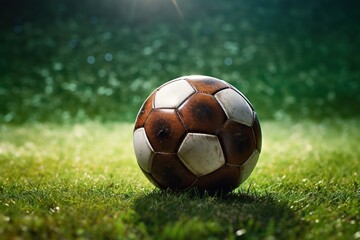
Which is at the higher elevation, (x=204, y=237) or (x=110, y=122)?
(x=204, y=237)

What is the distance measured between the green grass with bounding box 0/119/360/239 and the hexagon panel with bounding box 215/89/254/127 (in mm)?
662

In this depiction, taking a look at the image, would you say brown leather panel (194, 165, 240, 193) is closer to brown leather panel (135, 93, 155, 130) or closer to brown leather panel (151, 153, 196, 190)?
brown leather panel (151, 153, 196, 190)

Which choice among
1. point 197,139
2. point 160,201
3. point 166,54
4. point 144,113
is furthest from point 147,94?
point 160,201

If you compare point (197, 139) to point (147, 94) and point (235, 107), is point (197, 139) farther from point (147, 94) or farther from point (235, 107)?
point (147, 94)

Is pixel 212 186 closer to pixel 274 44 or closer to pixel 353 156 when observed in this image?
pixel 353 156

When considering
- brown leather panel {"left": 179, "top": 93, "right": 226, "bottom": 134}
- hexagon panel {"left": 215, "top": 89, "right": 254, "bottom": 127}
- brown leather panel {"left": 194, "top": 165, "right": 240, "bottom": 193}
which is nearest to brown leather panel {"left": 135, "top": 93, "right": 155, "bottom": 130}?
brown leather panel {"left": 179, "top": 93, "right": 226, "bottom": 134}

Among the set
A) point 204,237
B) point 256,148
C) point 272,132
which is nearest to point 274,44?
point 272,132

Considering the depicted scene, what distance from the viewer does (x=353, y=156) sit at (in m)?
6.44

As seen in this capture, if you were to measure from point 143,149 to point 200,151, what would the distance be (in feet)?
1.70

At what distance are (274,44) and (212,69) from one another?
3.48 metres

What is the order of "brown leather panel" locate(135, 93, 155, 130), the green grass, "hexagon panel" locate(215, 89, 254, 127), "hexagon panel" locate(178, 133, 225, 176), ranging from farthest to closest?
1. "brown leather panel" locate(135, 93, 155, 130)
2. "hexagon panel" locate(215, 89, 254, 127)
3. "hexagon panel" locate(178, 133, 225, 176)
4. the green grass

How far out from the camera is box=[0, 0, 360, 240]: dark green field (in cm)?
276

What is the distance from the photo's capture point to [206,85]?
3.52m

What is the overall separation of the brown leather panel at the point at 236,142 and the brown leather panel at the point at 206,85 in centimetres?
34
